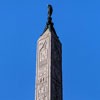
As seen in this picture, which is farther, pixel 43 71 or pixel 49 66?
pixel 43 71

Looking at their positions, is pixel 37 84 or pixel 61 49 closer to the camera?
pixel 37 84

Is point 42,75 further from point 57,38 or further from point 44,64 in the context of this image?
point 57,38

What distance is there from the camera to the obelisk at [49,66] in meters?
13.9

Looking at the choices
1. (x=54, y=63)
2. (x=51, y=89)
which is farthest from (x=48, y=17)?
(x=51, y=89)

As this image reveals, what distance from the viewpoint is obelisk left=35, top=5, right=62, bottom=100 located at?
13.9 metres

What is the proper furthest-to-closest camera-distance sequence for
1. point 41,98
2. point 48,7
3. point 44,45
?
point 48,7, point 44,45, point 41,98

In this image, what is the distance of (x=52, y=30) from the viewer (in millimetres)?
15430

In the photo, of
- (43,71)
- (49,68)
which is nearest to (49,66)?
(49,68)

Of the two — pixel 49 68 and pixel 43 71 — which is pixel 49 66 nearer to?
pixel 49 68

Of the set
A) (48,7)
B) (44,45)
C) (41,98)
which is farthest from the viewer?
(48,7)

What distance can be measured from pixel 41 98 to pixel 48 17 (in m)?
3.23

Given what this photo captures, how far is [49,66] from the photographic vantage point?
14.2m

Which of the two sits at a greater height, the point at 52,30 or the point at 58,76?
the point at 52,30

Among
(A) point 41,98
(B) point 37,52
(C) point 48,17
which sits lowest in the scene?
(A) point 41,98
